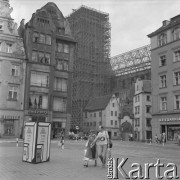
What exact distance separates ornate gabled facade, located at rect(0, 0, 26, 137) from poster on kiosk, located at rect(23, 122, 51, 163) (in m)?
37.0

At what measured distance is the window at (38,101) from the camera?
55062 millimetres

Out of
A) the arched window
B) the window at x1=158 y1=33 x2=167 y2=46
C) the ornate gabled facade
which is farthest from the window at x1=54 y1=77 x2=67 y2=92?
the arched window

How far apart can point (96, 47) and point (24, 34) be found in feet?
171

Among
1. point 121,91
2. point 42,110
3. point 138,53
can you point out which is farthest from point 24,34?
point 138,53

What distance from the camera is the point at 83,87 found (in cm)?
10338

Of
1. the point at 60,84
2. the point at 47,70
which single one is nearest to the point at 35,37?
the point at 47,70

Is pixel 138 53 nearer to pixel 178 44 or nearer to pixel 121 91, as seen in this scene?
pixel 121 91

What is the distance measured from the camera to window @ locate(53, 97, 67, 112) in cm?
5859

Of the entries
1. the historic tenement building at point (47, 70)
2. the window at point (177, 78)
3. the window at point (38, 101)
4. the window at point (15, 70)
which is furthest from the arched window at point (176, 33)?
the window at point (15, 70)

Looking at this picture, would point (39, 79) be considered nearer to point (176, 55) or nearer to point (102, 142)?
point (176, 55)

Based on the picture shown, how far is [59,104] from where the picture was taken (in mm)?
59188

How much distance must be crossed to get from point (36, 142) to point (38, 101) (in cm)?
4146

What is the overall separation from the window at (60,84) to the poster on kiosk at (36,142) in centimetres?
4365

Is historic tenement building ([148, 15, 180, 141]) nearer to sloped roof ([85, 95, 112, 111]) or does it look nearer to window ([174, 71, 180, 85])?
window ([174, 71, 180, 85])
